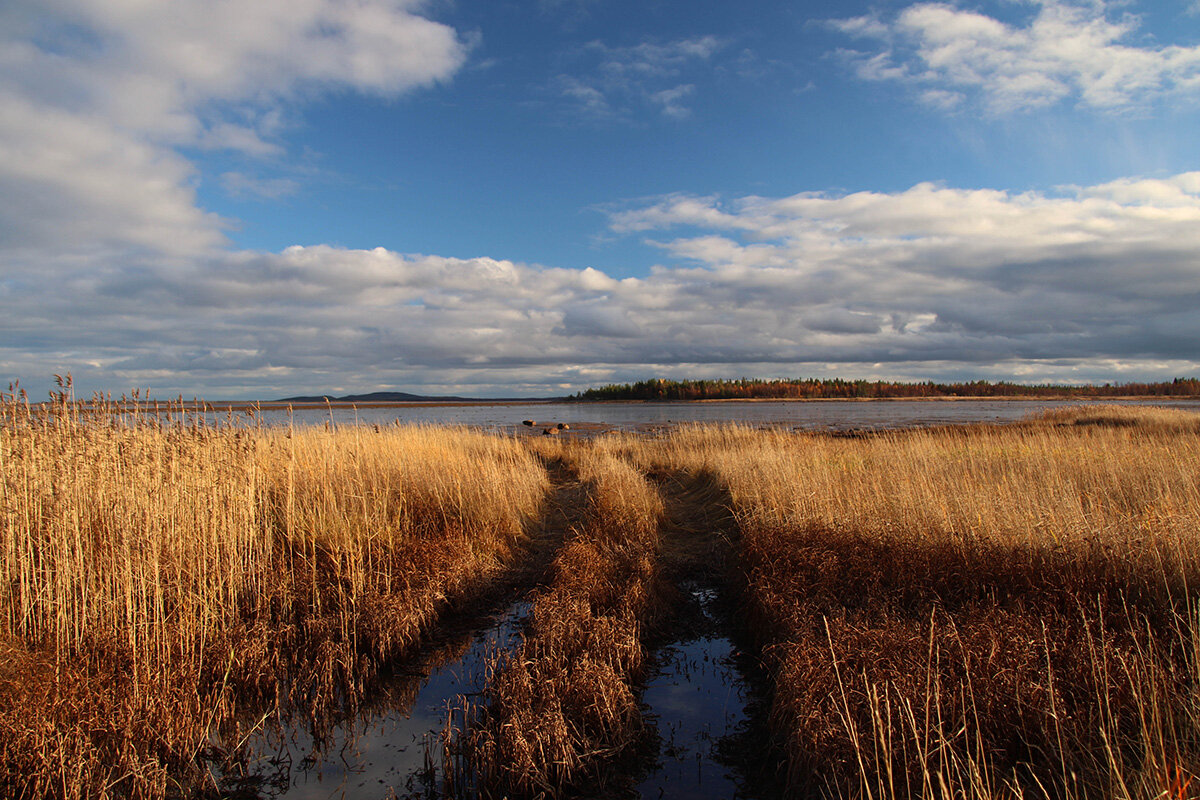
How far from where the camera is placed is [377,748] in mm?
4164

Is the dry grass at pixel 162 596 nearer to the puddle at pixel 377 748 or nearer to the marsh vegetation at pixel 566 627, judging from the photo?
the marsh vegetation at pixel 566 627

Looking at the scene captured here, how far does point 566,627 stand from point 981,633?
320 centimetres

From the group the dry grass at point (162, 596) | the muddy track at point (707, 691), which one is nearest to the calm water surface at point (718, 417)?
the dry grass at point (162, 596)

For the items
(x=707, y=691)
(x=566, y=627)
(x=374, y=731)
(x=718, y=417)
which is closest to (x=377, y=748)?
(x=374, y=731)

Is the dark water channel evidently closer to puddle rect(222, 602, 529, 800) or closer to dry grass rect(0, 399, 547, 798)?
puddle rect(222, 602, 529, 800)

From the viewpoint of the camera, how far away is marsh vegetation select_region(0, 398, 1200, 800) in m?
3.27

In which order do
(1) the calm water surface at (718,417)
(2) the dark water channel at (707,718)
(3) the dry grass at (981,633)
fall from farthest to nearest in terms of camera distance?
(1) the calm water surface at (718,417), (2) the dark water channel at (707,718), (3) the dry grass at (981,633)

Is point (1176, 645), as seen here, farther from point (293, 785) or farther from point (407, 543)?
point (407, 543)

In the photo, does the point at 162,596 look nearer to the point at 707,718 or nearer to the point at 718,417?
the point at 707,718

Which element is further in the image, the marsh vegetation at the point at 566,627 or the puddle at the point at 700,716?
the puddle at the point at 700,716

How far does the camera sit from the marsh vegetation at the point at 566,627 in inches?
129

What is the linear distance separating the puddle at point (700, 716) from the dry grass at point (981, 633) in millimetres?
390

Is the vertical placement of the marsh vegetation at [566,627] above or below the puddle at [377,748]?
above

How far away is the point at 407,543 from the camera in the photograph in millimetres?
7582
